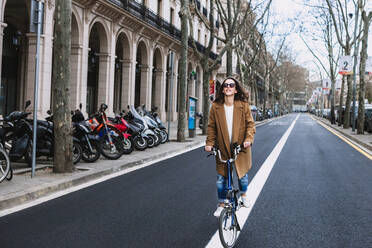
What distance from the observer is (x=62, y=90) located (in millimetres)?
7789

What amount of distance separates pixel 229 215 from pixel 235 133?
2.55ft

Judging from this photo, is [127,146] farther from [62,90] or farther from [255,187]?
[255,187]

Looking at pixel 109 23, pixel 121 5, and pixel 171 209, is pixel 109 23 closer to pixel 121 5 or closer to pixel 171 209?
pixel 121 5

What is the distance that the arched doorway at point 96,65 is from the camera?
74.0 feet

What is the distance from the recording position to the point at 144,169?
9.27 meters

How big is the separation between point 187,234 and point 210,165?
225 inches

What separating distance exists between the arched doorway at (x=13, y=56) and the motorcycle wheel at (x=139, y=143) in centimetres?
1102

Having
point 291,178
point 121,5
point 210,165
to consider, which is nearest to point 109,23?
point 121,5

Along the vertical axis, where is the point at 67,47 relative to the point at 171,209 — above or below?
above

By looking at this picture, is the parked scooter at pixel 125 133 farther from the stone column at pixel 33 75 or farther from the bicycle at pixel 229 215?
the bicycle at pixel 229 215

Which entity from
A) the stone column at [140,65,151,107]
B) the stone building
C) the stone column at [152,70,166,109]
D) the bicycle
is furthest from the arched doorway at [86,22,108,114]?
the bicycle

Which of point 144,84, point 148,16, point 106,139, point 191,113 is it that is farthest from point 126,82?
point 106,139

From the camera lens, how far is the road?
14.0ft

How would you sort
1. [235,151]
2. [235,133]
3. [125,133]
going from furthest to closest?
1. [125,133]
2. [235,133]
3. [235,151]
